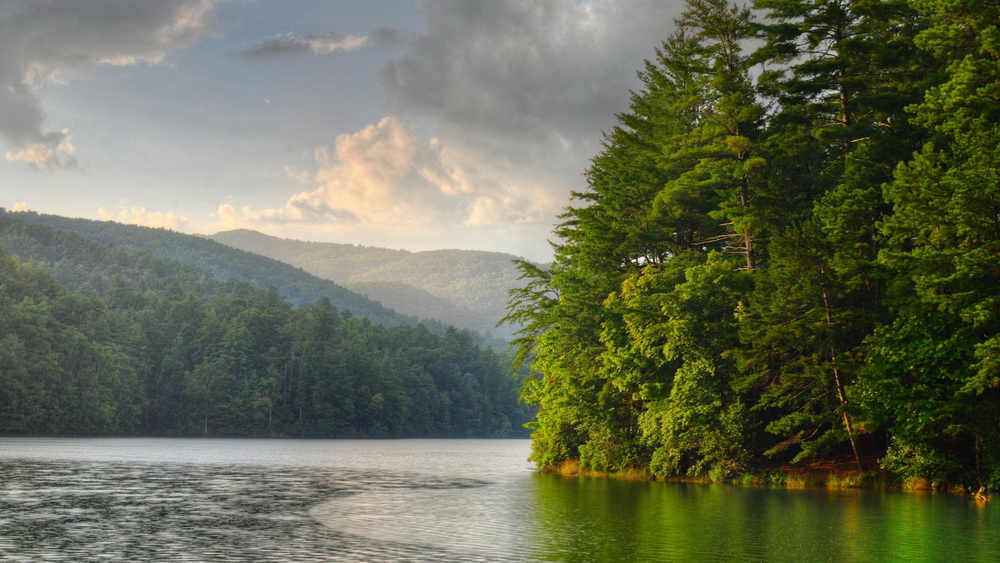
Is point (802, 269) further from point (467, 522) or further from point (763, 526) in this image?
point (467, 522)

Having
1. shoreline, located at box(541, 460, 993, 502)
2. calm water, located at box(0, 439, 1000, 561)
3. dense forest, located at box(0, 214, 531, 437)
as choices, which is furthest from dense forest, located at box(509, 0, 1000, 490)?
dense forest, located at box(0, 214, 531, 437)

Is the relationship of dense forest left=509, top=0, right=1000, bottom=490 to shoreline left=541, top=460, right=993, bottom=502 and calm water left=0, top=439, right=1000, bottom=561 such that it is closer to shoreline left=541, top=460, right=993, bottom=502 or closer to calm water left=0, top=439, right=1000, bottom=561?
shoreline left=541, top=460, right=993, bottom=502

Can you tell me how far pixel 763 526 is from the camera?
27922mm

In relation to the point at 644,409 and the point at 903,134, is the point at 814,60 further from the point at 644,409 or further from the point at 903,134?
the point at 644,409

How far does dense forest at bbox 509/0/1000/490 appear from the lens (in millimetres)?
37219

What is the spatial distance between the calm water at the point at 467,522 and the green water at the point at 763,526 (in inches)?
2.4

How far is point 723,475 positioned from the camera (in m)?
47.2

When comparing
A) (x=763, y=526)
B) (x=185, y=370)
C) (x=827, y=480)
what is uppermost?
(x=185, y=370)

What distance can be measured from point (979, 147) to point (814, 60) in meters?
→ 13.2

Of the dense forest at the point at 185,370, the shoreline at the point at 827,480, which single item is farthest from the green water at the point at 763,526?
the dense forest at the point at 185,370

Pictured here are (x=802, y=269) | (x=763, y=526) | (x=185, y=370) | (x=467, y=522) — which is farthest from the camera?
(x=185, y=370)

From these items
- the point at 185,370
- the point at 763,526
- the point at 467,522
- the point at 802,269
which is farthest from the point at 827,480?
the point at 185,370

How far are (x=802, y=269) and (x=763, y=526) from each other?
59.9 feet

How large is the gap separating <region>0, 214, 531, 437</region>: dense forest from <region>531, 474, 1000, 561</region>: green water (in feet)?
341
